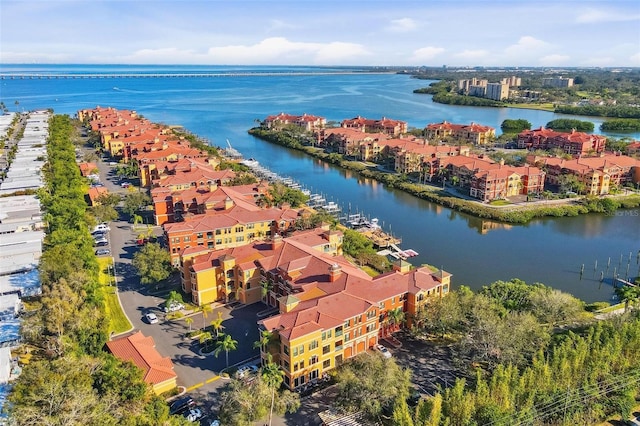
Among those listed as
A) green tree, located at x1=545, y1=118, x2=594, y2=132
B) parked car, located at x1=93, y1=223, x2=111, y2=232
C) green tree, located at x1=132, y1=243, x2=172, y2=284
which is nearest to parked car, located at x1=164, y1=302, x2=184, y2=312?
green tree, located at x1=132, y1=243, x2=172, y2=284

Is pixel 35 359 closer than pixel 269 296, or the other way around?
pixel 35 359

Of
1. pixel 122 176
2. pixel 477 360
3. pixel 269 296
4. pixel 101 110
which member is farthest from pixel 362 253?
pixel 101 110

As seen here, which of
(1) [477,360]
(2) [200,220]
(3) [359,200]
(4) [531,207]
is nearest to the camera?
(1) [477,360]

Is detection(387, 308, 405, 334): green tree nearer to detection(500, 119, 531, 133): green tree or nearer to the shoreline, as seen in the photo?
the shoreline

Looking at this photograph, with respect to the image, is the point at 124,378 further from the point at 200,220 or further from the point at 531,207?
the point at 531,207

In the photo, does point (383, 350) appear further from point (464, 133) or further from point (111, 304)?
point (464, 133)

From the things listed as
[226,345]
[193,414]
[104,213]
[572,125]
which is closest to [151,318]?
[226,345]

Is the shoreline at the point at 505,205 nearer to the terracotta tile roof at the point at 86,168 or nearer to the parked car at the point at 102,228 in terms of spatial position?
the parked car at the point at 102,228

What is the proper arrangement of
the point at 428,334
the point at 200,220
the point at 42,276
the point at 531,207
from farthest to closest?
the point at 531,207 < the point at 200,220 < the point at 42,276 < the point at 428,334
